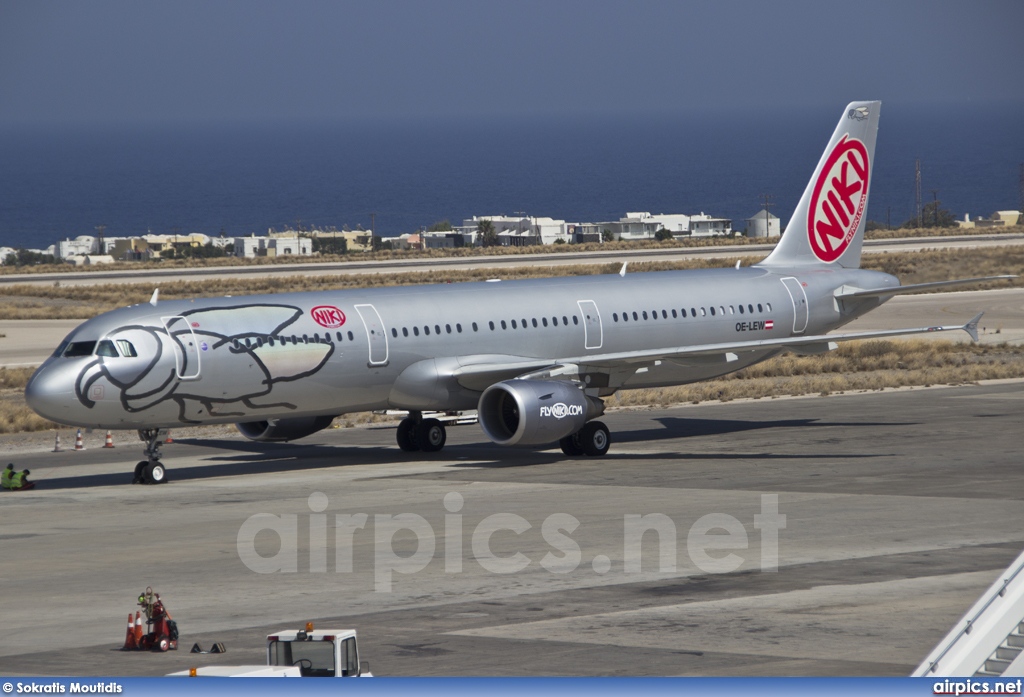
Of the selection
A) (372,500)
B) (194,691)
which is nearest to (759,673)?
(194,691)

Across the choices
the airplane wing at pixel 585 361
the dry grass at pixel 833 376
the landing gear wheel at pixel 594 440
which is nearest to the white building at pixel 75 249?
the dry grass at pixel 833 376

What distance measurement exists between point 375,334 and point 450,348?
2.11m

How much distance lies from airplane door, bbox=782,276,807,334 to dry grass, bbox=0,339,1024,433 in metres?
5.92

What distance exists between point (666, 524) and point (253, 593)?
8036 mm

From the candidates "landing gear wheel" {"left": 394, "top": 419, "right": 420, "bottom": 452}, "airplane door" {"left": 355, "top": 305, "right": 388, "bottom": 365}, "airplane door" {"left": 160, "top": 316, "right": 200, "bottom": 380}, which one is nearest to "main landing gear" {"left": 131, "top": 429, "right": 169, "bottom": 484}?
"airplane door" {"left": 160, "top": 316, "right": 200, "bottom": 380}

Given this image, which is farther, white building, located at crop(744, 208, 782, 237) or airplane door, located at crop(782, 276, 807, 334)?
white building, located at crop(744, 208, 782, 237)

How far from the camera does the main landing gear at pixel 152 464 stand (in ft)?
111

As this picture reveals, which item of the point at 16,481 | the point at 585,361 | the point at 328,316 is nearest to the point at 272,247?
the point at 585,361

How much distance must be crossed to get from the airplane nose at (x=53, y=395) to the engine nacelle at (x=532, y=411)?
920 centimetres

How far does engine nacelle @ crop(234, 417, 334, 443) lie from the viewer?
37.8m

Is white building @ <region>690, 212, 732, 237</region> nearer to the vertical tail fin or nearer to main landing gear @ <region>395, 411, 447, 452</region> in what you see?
the vertical tail fin

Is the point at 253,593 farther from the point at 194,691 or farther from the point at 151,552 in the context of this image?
the point at 194,691

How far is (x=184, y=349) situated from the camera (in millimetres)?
33219

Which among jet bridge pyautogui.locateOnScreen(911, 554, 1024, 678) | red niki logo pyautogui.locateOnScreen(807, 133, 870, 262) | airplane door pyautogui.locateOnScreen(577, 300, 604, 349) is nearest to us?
jet bridge pyautogui.locateOnScreen(911, 554, 1024, 678)
